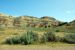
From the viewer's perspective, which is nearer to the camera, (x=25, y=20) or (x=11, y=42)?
(x=11, y=42)

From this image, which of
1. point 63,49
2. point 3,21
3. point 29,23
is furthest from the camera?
point 29,23

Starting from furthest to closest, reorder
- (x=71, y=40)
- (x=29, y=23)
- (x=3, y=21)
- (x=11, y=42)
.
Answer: (x=29, y=23) → (x=3, y=21) → (x=71, y=40) → (x=11, y=42)

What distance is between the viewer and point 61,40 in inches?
918

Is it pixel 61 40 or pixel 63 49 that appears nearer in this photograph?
pixel 63 49

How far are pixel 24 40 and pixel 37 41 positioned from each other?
1.61 metres

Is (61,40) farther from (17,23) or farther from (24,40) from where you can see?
(17,23)

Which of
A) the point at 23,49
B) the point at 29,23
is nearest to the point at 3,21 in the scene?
the point at 29,23

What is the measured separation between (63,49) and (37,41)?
21.7ft

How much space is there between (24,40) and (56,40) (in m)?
4.19

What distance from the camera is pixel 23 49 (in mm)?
15836

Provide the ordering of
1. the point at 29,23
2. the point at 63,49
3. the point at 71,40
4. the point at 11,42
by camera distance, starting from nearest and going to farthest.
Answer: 1. the point at 63,49
2. the point at 11,42
3. the point at 71,40
4. the point at 29,23

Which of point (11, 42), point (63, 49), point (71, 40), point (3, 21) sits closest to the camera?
point (63, 49)

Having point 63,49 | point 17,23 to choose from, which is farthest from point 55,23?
point 63,49

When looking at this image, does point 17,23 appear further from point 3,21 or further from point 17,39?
point 17,39
